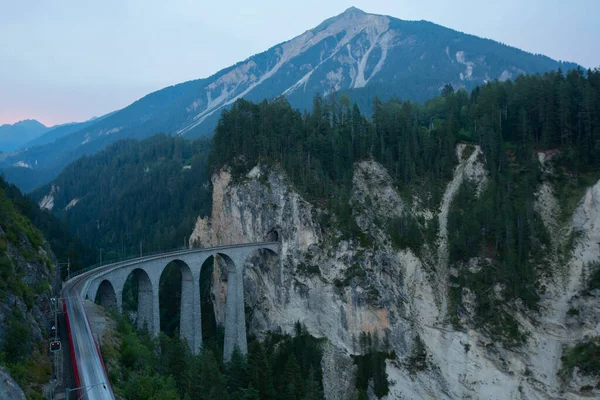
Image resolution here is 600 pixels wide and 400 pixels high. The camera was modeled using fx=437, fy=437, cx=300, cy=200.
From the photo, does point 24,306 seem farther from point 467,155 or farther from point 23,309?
point 467,155

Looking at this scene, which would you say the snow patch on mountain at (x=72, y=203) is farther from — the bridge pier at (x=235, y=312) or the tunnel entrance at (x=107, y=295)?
the tunnel entrance at (x=107, y=295)

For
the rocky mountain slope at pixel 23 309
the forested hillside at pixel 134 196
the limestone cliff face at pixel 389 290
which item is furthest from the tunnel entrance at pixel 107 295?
the forested hillside at pixel 134 196

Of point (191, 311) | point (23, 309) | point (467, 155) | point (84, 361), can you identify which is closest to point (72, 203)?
point (191, 311)

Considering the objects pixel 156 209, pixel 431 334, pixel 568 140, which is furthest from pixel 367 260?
pixel 156 209

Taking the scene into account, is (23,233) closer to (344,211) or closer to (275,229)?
(275,229)

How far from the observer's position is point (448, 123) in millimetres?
65188

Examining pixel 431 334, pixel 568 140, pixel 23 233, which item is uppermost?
pixel 568 140

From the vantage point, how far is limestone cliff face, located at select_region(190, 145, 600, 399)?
159ft

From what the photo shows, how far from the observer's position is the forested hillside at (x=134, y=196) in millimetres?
103938

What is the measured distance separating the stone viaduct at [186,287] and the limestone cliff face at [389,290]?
207 inches

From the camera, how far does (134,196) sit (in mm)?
129750

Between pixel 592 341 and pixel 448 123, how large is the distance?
1330 inches

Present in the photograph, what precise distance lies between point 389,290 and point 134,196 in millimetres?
96773

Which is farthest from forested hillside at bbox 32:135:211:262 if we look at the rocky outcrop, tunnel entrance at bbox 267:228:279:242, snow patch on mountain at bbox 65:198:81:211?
the rocky outcrop
